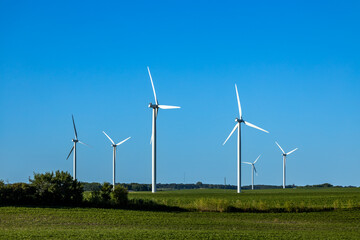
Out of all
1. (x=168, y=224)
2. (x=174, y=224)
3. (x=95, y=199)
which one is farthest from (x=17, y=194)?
(x=174, y=224)

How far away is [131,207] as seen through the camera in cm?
6109

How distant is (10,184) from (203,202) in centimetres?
2262

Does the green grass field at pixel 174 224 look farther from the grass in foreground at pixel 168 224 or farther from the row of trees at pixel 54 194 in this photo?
the row of trees at pixel 54 194

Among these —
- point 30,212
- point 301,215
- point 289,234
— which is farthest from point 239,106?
point 289,234

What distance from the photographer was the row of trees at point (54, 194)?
60.9 m

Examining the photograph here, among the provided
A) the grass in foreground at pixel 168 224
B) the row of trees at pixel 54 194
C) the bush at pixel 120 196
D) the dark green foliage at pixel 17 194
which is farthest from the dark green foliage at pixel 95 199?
the dark green foliage at pixel 17 194

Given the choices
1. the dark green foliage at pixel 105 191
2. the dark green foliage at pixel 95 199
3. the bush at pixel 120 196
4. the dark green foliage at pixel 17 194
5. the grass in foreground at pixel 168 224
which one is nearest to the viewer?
the grass in foreground at pixel 168 224

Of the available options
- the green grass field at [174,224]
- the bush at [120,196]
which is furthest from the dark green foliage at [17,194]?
the bush at [120,196]

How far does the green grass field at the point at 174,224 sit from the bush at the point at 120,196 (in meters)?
4.59

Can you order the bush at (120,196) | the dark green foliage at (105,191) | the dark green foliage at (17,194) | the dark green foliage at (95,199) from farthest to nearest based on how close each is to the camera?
the dark green foliage at (105,191) < the bush at (120,196) < the dark green foliage at (95,199) < the dark green foliage at (17,194)

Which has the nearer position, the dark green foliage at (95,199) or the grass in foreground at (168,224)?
the grass in foreground at (168,224)

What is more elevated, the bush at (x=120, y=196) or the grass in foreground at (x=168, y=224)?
the bush at (x=120, y=196)

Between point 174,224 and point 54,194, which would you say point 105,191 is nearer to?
point 54,194

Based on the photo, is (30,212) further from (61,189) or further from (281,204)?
(281,204)
